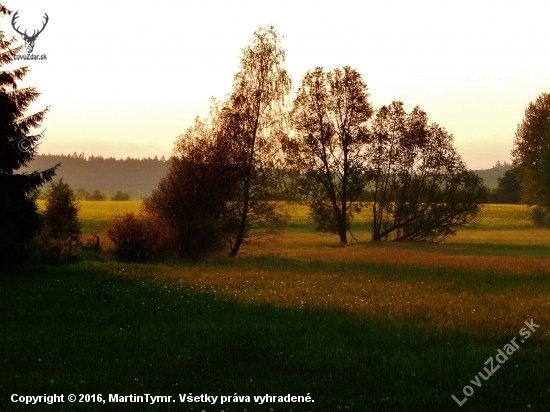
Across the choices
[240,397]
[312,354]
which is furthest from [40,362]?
[312,354]

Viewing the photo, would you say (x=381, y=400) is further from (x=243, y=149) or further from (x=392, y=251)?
(x=392, y=251)

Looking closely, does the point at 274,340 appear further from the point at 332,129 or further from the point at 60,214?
the point at 332,129

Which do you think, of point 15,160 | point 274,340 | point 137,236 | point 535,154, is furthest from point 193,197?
point 535,154

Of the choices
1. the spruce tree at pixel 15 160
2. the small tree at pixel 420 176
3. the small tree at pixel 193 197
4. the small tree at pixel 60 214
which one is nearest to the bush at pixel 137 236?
the small tree at pixel 193 197

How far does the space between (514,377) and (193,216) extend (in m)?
28.7

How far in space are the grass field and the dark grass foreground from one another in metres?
0.04

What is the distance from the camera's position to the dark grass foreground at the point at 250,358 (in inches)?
360

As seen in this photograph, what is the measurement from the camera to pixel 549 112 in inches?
3115

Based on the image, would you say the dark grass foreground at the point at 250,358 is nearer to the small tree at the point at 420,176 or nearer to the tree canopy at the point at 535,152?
the small tree at the point at 420,176

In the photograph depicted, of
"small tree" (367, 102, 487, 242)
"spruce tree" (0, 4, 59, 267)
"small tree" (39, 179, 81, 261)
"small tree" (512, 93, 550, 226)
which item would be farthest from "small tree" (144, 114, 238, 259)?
"small tree" (512, 93, 550, 226)

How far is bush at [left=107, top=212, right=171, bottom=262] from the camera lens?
115ft

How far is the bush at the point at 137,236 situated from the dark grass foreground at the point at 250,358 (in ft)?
57.4

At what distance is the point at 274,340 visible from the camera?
1276 cm

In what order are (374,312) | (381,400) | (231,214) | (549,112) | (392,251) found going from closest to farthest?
(381,400)
(374,312)
(231,214)
(392,251)
(549,112)
